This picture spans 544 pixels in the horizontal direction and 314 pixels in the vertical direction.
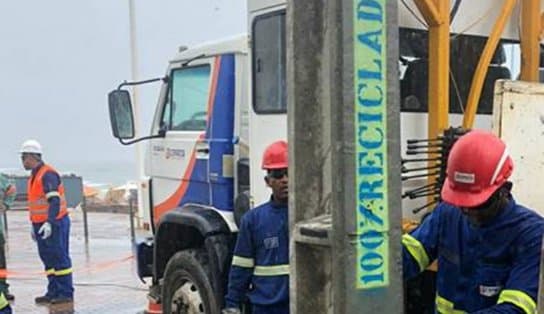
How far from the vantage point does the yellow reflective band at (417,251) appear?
263cm

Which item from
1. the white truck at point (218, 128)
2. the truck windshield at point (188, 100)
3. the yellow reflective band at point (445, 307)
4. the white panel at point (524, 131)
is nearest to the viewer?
the yellow reflective band at point (445, 307)

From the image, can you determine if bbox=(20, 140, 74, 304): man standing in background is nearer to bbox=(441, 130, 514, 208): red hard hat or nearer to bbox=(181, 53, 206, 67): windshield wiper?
bbox=(181, 53, 206, 67): windshield wiper

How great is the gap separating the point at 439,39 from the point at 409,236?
133cm

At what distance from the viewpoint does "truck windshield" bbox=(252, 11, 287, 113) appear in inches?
167

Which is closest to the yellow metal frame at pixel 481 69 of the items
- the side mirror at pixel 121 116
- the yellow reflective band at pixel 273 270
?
the yellow reflective band at pixel 273 270

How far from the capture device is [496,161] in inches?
91.0

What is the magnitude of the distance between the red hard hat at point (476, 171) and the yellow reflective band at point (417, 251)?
1.14 feet

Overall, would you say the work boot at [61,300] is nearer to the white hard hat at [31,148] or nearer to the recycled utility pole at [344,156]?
the white hard hat at [31,148]

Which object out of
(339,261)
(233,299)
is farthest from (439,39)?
(339,261)

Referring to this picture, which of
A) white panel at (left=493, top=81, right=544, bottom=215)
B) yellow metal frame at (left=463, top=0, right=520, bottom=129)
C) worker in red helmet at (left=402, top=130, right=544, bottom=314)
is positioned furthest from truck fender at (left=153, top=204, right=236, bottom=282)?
worker in red helmet at (left=402, top=130, right=544, bottom=314)

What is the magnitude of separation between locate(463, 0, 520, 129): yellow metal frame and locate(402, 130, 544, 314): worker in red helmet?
4.20 ft

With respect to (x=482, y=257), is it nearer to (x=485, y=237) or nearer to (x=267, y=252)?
(x=485, y=237)

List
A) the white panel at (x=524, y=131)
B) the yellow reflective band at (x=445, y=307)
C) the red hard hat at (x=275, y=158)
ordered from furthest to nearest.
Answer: the red hard hat at (x=275, y=158) < the white panel at (x=524, y=131) < the yellow reflective band at (x=445, y=307)

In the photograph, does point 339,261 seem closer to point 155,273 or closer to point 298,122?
point 298,122
